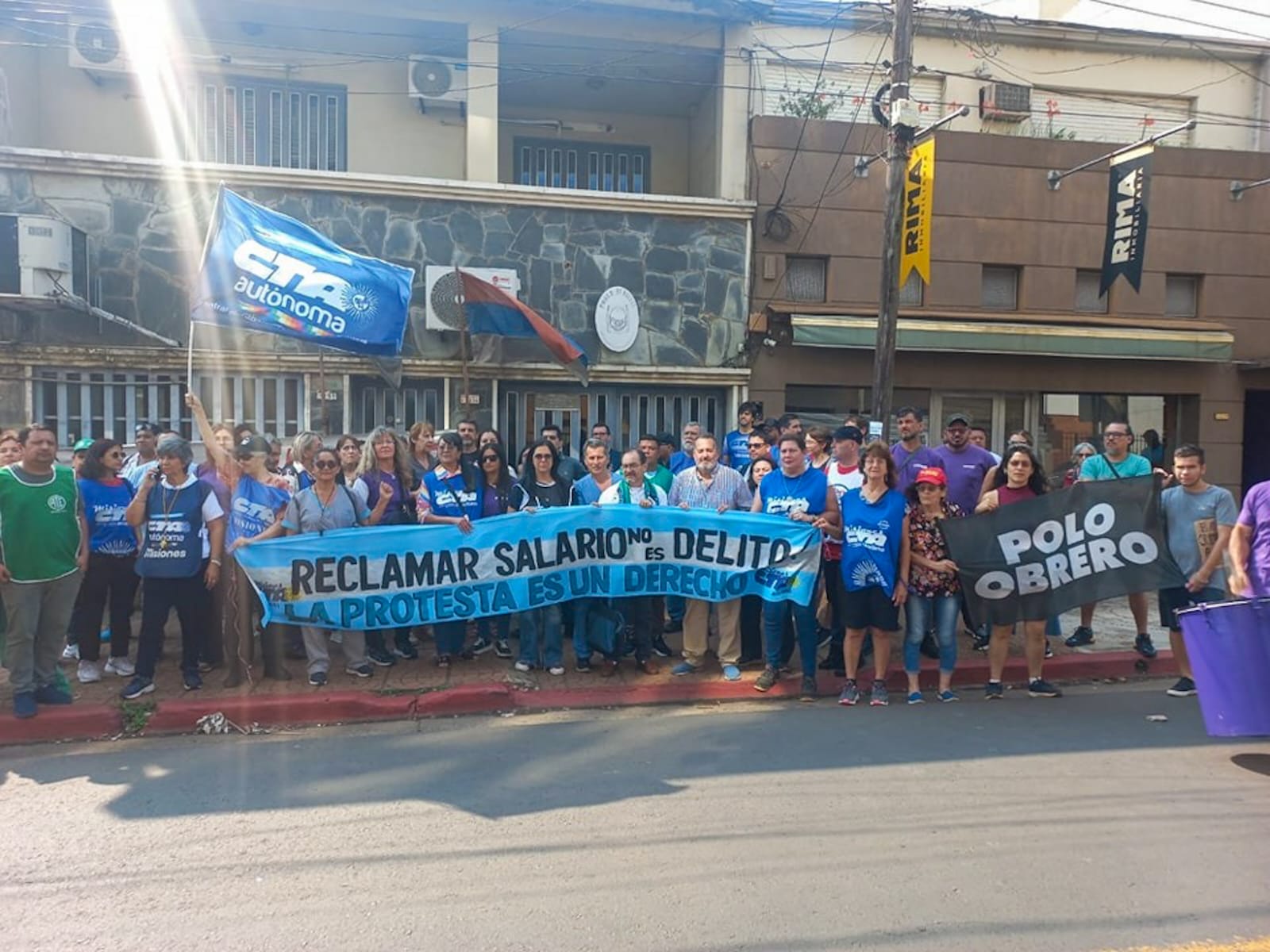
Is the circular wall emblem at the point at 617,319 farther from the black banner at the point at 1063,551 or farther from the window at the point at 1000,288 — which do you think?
the black banner at the point at 1063,551

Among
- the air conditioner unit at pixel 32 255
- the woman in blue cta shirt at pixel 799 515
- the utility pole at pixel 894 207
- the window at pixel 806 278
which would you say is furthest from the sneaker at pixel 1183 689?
the air conditioner unit at pixel 32 255

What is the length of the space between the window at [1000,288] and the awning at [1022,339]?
0.57 metres

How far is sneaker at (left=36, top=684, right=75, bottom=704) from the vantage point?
18.4 ft

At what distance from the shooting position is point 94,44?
1120 centimetres

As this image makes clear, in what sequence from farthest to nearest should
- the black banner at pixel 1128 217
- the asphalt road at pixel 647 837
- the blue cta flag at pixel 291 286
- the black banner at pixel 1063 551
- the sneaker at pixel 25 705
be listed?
the black banner at pixel 1128 217, the blue cta flag at pixel 291 286, the black banner at pixel 1063 551, the sneaker at pixel 25 705, the asphalt road at pixel 647 837

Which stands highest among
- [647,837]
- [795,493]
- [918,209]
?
[918,209]

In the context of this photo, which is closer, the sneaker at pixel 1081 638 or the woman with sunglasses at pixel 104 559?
the woman with sunglasses at pixel 104 559

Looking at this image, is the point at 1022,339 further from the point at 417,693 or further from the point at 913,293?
the point at 417,693

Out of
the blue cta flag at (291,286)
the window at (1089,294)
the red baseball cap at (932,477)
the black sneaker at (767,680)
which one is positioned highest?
the window at (1089,294)

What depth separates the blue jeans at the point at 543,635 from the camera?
6570 millimetres

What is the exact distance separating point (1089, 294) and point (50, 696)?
46.3 ft

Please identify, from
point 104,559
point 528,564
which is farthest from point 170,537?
point 528,564

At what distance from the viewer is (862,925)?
3.28 metres

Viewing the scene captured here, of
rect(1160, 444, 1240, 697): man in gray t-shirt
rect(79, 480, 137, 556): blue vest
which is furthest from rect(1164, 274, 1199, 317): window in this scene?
rect(79, 480, 137, 556): blue vest
